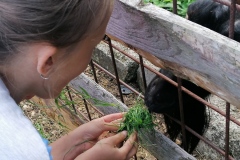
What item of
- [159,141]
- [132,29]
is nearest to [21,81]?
[132,29]

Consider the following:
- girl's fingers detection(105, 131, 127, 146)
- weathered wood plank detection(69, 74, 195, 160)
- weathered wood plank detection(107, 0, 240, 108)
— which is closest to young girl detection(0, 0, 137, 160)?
weathered wood plank detection(107, 0, 240, 108)

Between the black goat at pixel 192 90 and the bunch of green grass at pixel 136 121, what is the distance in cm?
25

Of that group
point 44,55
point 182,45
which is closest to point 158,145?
point 182,45

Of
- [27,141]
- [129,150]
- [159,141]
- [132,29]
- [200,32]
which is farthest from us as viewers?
[159,141]

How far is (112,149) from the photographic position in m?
1.52

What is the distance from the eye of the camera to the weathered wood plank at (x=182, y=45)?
1207 millimetres

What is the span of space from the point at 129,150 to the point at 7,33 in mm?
650

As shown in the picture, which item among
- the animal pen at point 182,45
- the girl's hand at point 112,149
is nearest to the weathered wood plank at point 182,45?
the animal pen at point 182,45

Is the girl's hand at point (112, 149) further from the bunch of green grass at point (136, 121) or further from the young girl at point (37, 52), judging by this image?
the young girl at point (37, 52)

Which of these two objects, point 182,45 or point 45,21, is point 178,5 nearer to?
point 182,45

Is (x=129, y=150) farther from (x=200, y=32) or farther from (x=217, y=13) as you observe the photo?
(x=217, y=13)

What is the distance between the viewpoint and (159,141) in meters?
1.78

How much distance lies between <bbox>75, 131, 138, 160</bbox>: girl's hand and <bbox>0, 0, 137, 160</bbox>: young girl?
0.26 metres

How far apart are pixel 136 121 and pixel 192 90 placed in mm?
579
